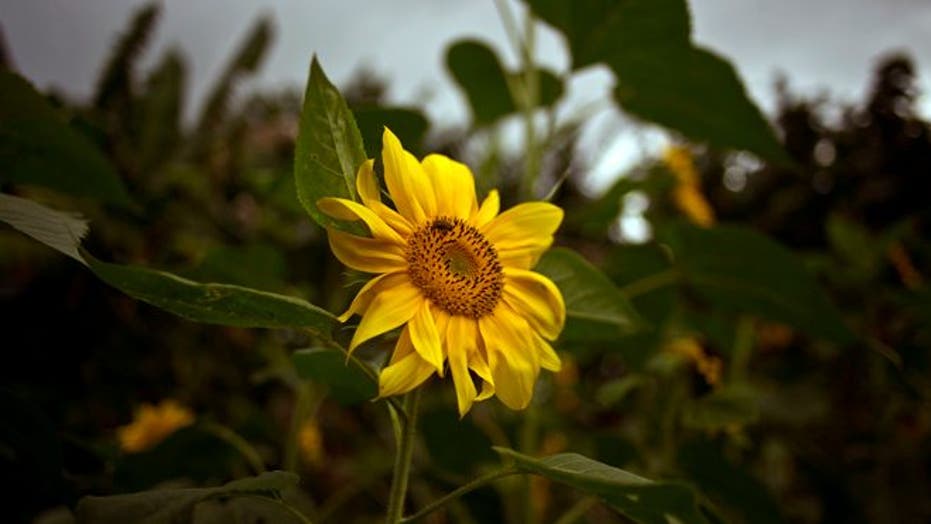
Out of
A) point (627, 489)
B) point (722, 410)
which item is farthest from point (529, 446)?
point (627, 489)

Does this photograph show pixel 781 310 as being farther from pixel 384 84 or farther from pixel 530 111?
pixel 384 84

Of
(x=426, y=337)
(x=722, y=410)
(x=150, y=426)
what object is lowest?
(x=150, y=426)

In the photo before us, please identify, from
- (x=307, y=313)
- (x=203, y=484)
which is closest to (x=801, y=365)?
(x=203, y=484)

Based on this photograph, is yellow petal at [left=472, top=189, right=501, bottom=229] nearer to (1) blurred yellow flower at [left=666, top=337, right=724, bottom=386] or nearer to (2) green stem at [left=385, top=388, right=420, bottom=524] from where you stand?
(2) green stem at [left=385, top=388, right=420, bottom=524]

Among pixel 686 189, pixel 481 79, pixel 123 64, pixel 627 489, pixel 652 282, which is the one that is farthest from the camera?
pixel 123 64

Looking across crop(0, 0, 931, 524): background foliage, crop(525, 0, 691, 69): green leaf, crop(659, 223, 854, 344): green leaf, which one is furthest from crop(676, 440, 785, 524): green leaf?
crop(525, 0, 691, 69): green leaf

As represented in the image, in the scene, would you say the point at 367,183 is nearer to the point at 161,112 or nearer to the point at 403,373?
the point at 403,373
